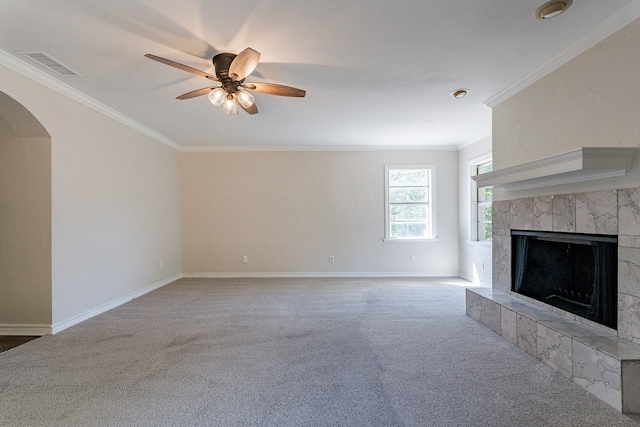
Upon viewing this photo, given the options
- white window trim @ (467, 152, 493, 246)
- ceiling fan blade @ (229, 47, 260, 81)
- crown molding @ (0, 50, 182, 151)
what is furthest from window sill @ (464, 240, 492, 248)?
crown molding @ (0, 50, 182, 151)

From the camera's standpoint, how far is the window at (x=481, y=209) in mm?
5169

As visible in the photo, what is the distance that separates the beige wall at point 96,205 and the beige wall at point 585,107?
4.86 meters

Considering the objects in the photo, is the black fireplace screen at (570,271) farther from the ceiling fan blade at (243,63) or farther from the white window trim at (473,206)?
the ceiling fan blade at (243,63)

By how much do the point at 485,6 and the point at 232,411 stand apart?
304 cm

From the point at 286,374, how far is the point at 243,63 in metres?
2.36

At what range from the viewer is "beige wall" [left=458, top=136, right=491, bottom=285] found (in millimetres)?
5059

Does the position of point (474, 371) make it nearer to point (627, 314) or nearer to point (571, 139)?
point (627, 314)

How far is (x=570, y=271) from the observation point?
110 inches

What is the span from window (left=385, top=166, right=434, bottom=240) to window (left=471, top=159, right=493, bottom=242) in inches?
34.2

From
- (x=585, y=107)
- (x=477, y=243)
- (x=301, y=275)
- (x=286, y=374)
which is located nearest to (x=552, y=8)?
(x=585, y=107)

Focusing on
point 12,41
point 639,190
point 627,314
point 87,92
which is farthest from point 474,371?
point 87,92

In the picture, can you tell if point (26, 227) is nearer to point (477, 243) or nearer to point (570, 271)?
point (570, 271)

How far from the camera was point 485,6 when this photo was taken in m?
2.04

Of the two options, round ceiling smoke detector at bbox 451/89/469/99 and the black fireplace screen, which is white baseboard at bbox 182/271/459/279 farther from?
round ceiling smoke detector at bbox 451/89/469/99
